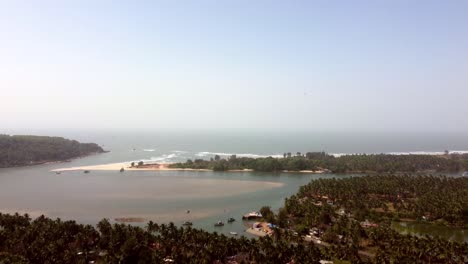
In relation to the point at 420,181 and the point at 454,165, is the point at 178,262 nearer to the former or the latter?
the point at 420,181

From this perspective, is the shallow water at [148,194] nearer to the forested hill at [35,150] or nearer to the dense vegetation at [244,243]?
the dense vegetation at [244,243]

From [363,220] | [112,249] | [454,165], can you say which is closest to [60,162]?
[112,249]

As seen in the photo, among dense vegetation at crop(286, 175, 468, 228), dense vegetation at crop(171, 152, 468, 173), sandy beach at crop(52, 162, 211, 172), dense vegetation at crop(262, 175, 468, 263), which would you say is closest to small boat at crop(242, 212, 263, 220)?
dense vegetation at crop(262, 175, 468, 263)

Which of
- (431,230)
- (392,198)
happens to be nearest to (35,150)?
(392,198)

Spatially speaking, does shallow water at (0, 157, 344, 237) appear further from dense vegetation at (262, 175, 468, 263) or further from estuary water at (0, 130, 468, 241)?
dense vegetation at (262, 175, 468, 263)

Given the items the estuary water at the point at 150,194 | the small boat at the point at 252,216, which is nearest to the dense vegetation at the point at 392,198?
the estuary water at the point at 150,194

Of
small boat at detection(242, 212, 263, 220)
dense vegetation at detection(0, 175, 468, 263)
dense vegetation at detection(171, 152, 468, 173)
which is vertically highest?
dense vegetation at detection(171, 152, 468, 173)
